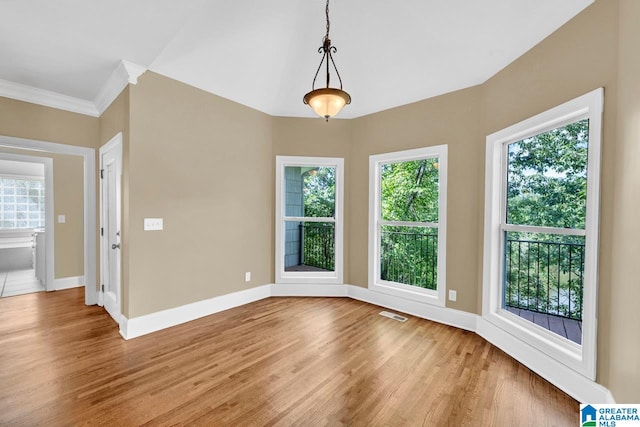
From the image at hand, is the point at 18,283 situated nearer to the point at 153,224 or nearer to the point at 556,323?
the point at 153,224

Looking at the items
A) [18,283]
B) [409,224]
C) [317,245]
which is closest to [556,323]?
[409,224]

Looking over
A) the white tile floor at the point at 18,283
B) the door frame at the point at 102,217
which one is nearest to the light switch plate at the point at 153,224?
the door frame at the point at 102,217

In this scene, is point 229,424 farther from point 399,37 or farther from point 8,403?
point 399,37

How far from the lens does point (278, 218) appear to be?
4160 mm

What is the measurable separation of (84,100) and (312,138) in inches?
120

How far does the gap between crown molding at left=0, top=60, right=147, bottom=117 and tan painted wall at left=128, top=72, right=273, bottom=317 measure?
14 cm

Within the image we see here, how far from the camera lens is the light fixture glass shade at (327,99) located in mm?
2010

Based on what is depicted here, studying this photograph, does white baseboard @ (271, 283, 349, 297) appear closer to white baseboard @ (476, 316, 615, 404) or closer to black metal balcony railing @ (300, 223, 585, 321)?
black metal balcony railing @ (300, 223, 585, 321)

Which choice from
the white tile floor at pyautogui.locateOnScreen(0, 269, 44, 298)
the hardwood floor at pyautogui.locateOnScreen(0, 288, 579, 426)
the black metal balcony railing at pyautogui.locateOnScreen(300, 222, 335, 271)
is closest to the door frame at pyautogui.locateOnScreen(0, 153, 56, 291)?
the white tile floor at pyautogui.locateOnScreen(0, 269, 44, 298)

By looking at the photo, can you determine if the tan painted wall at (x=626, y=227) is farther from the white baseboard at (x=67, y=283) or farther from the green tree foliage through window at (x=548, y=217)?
the white baseboard at (x=67, y=283)

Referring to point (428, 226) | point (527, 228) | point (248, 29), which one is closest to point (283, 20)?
point (248, 29)

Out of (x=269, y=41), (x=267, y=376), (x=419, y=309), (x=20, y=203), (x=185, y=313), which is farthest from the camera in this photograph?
(x=20, y=203)

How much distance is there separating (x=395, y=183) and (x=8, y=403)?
13.6ft

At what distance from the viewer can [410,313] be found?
3529 mm
